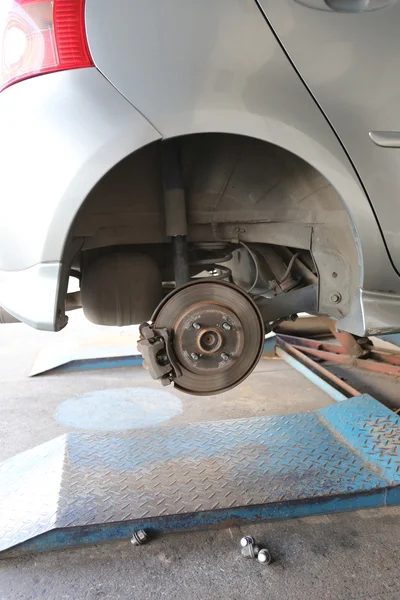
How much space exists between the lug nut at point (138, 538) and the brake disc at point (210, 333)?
564mm

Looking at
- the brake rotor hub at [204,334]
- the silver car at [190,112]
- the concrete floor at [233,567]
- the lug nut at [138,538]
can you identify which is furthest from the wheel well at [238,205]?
the lug nut at [138,538]

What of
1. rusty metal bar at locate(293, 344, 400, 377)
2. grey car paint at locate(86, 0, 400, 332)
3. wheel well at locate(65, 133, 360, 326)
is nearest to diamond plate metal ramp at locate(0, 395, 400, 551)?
wheel well at locate(65, 133, 360, 326)

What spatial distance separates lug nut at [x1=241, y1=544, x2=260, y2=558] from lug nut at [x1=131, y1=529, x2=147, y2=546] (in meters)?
0.37

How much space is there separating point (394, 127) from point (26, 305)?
118 centimetres

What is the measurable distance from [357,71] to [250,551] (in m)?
1.58

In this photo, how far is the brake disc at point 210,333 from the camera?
1.54 m

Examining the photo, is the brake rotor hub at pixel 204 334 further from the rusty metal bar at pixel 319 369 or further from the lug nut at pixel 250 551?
the rusty metal bar at pixel 319 369

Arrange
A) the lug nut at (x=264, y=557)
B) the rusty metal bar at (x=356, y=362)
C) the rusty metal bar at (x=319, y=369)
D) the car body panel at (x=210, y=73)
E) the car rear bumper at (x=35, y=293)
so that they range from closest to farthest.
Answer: the car body panel at (x=210, y=73)
the car rear bumper at (x=35, y=293)
the lug nut at (x=264, y=557)
the rusty metal bar at (x=319, y=369)
the rusty metal bar at (x=356, y=362)

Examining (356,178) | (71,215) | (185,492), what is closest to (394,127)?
(356,178)

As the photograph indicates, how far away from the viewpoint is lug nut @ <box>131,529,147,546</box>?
1593 millimetres

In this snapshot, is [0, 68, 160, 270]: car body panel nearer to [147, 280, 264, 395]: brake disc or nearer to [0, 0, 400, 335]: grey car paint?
[0, 0, 400, 335]: grey car paint

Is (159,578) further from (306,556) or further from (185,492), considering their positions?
(306,556)

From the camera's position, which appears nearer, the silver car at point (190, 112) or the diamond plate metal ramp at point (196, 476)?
the silver car at point (190, 112)

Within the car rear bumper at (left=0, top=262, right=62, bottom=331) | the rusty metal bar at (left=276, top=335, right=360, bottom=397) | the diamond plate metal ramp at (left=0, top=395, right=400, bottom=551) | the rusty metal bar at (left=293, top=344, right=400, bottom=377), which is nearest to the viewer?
the car rear bumper at (left=0, top=262, right=62, bottom=331)
